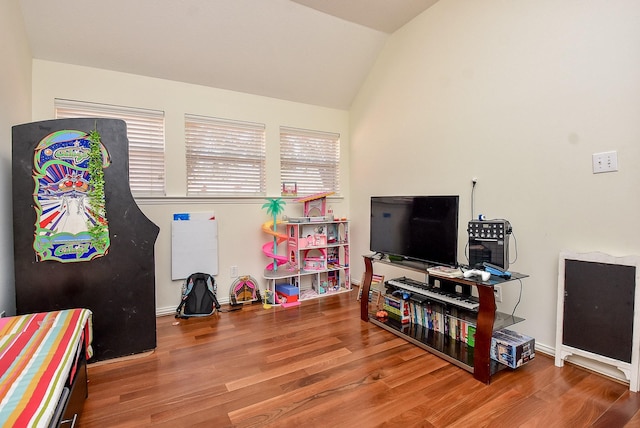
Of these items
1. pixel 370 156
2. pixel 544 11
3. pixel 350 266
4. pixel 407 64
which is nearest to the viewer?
pixel 544 11

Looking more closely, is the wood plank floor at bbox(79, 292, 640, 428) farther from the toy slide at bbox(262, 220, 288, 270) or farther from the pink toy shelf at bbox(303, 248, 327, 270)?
the pink toy shelf at bbox(303, 248, 327, 270)

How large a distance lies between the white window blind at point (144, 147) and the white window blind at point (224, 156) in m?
0.27

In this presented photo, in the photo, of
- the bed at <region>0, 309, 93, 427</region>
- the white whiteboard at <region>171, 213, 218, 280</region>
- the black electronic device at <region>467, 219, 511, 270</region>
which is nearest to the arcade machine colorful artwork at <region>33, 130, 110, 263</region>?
the bed at <region>0, 309, 93, 427</region>

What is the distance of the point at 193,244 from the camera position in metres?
3.34

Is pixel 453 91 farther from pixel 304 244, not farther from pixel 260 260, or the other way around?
pixel 260 260

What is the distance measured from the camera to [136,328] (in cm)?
229

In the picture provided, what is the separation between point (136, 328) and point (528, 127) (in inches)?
127

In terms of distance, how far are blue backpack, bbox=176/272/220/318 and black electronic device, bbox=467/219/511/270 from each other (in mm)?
2427

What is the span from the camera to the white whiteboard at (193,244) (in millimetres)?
3275

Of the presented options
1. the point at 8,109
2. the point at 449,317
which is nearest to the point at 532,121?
the point at 449,317

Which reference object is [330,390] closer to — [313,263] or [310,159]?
[313,263]

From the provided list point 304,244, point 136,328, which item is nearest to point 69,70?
point 136,328

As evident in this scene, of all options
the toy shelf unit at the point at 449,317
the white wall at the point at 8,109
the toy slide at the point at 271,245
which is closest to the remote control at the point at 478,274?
the toy shelf unit at the point at 449,317

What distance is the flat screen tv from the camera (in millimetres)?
2408
